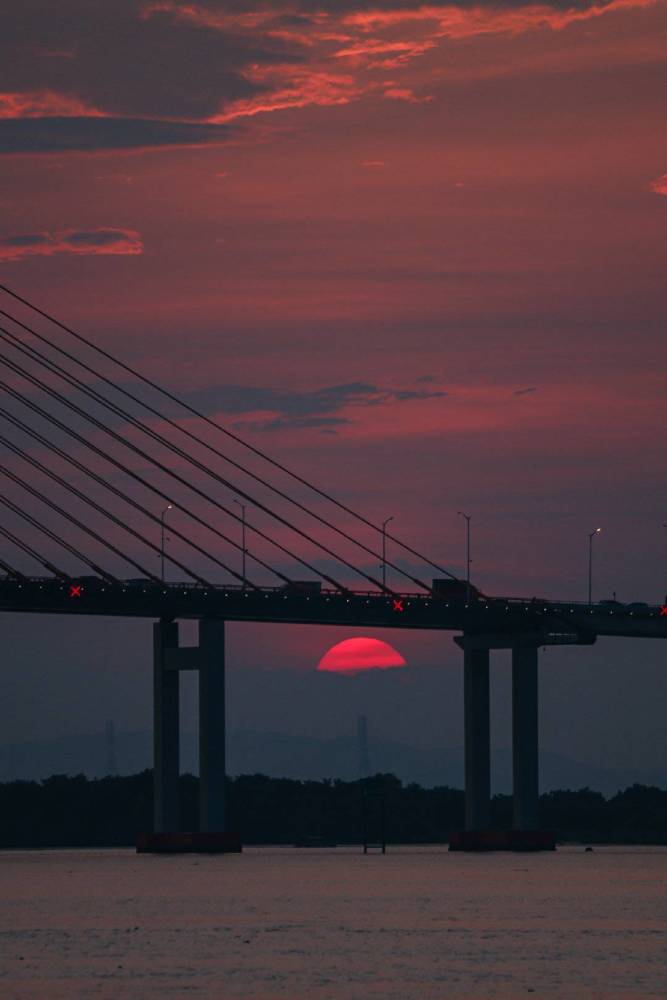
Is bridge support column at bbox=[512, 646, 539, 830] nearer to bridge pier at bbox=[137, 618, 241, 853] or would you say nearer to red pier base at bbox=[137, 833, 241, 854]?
red pier base at bbox=[137, 833, 241, 854]

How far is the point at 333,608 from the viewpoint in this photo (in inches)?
6417

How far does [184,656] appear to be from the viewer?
15212cm

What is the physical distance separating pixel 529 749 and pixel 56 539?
50.8 meters

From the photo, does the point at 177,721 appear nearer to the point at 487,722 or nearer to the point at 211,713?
the point at 211,713

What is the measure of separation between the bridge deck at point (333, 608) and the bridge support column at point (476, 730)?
9.07 ft

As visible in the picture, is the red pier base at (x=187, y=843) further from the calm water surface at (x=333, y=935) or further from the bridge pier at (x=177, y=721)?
the calm water surface at (x=333, y=935)

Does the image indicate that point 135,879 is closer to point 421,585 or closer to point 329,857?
point 421,585

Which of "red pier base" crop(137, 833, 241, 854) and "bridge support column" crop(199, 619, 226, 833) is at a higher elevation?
"bridge support column" crop(199, 619, 226, 833)

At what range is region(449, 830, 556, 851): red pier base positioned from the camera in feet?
577

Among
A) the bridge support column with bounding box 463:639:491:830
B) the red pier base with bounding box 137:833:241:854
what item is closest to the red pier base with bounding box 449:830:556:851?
the bridge support column with bounding box 463:639:491:830

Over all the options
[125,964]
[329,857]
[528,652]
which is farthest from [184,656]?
[125,964]

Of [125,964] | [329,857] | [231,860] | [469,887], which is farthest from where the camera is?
[329,857]

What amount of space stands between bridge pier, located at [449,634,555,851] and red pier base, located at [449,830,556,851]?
2.70 ft

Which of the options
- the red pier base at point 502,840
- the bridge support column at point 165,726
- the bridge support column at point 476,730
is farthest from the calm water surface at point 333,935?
the red pier base at point 502,840
